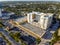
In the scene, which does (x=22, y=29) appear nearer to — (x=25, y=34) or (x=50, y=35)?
(x=25, y=34)

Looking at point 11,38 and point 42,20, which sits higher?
point 42,20

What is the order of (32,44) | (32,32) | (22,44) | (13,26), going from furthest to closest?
(13,26), (32,32), (32,44), (22,44)

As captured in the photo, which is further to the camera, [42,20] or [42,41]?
[42,20]

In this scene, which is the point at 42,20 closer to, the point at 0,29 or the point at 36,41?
the point at 36,41

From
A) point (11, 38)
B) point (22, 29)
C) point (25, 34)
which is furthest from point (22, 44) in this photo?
point (22, 29)

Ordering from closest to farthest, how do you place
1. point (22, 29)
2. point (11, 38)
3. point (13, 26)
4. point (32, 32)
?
point (11, 38), point (32, 32), point (22, 29), point (13, 26)

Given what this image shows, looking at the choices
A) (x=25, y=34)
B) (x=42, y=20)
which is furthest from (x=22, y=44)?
(x=42, y=20)

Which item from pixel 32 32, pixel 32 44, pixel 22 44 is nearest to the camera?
pixel 22 44

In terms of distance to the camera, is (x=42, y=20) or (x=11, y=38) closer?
(x=11, y=38)

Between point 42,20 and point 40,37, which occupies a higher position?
point 42,20
